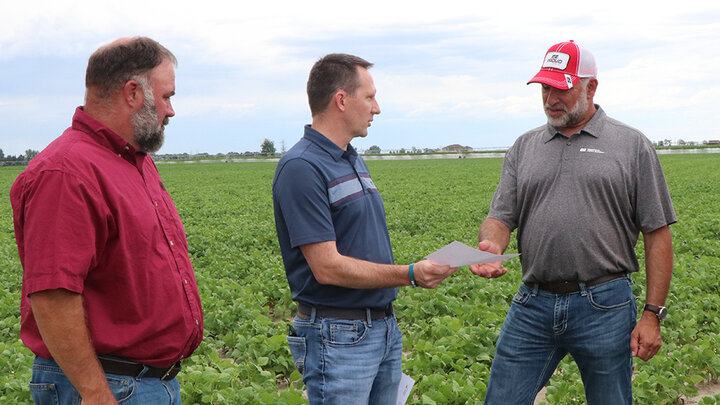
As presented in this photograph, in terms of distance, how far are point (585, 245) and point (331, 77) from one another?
152 centimetres

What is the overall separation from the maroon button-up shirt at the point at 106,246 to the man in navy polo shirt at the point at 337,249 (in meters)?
0.49

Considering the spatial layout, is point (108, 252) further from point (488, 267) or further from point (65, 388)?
point (488, 267)

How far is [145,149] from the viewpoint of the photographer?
2.61 m

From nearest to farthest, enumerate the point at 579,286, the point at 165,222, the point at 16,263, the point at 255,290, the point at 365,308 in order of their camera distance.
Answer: the point at 165,222
the point at 365,308
the point at 579,286
the point at 255,290
the point at 16,263

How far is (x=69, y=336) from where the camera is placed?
218cm

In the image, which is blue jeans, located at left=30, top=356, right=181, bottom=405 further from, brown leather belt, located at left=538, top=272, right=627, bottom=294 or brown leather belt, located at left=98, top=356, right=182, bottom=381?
brown leather belt, located at left=538, top=272, right=627, bottom=294

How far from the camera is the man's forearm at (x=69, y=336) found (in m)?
2.17

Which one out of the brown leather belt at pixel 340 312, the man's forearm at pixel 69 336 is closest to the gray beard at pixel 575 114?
the brown leather belt at pixel 340 312

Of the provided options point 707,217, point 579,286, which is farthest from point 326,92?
point 707,217

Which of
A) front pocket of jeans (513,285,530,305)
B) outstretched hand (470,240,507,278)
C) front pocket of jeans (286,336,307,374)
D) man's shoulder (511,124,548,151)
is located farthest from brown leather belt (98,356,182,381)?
man's shoulder (511,124,548,151)

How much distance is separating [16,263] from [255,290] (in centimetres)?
513

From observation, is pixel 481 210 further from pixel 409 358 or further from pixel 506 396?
pixel 506 396

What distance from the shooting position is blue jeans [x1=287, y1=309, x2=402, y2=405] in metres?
2.82

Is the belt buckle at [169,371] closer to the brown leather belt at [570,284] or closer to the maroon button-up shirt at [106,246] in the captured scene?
the maroon button-up shirt at [106,246]
